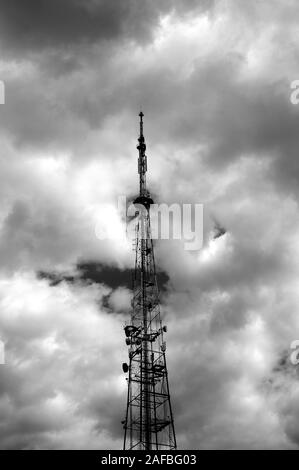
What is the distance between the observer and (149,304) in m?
87.3

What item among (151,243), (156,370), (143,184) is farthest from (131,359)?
(143,184)

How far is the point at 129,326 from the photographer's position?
285 ft
